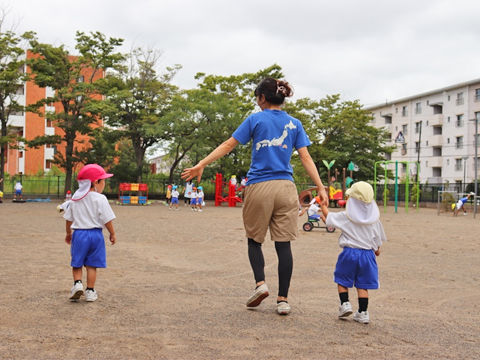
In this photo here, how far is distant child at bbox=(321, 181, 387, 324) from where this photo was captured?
4.25 meters

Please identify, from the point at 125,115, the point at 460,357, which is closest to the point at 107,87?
the point at 125,115

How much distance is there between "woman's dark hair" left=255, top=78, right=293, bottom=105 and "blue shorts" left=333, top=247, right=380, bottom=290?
4.69ft

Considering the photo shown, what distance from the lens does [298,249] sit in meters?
9.91

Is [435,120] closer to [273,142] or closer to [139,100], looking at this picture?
[139,100]

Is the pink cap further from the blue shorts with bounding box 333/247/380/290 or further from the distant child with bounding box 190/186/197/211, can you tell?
the distant child with bounding box 190/186/197/211

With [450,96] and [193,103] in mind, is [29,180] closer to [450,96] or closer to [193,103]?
[193,103]

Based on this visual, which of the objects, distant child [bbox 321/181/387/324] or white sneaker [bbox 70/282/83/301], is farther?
white sneaker [bbox 70/282/83/301]

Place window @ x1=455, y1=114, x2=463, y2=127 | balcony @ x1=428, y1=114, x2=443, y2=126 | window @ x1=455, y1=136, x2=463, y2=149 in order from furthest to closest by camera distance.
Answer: balcony @ x1=428, y1=114, x2=443, y2=126 → window @ x1=455, y1=136, x2=463, y2=149 → window @ x1=455, y1=114, x2=463, y2=127

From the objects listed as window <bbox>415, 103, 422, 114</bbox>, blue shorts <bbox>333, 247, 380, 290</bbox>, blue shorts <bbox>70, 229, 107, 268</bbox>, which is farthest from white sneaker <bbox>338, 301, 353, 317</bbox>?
window <bbox>415, 103, 422, 114</bbox>

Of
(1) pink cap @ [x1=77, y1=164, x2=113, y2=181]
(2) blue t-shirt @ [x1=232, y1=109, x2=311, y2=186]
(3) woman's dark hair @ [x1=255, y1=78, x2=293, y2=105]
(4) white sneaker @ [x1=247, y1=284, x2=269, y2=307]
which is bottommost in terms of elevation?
(4) white sneaker @ [x1=247, y1=284, x2=269, y2=307]

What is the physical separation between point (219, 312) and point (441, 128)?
195ft

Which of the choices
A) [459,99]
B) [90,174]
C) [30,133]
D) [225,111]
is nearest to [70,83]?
[225,111]

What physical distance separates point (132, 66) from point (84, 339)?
3735cm

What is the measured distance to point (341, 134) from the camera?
140ft
